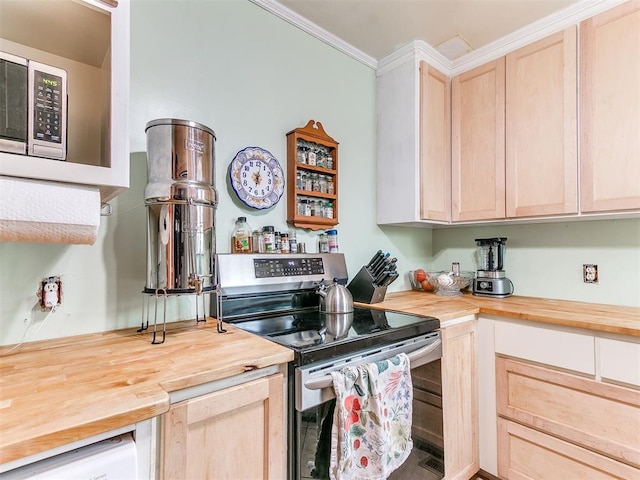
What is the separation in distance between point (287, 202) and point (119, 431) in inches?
50.1

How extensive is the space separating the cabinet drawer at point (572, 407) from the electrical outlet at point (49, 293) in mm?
1893

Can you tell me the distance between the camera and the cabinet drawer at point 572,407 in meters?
1.26

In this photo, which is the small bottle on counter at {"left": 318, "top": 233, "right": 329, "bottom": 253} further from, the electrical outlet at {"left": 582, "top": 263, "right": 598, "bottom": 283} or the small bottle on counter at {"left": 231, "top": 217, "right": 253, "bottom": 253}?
the electrical outlet at {"left": 582, "top": 263, "right": 598, "bottom": 283}

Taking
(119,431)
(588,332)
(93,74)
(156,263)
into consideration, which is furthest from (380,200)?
(119,431)

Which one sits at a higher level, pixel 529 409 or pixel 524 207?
pixel 524 207

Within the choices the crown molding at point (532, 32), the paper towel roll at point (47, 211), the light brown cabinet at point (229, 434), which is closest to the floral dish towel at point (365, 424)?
the light brown cabinet at point (229, 434)

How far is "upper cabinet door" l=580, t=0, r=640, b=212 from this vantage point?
1.51m

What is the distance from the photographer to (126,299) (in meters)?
1.25

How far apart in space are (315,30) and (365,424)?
200 cm

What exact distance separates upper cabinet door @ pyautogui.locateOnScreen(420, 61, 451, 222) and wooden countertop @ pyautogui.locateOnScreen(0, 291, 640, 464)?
93cm

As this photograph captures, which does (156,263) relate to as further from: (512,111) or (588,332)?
(512,111)

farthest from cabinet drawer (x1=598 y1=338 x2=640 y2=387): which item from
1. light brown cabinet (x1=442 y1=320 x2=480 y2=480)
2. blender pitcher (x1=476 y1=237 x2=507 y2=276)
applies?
blender pitcher (x1=476 y1=237 x2=507 y2=276)

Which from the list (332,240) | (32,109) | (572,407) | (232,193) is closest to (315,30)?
(232,193)

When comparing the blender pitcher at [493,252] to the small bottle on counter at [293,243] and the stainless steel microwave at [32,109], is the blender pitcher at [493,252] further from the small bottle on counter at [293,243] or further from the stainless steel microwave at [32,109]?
the stainless steel microwave at [32,109]
